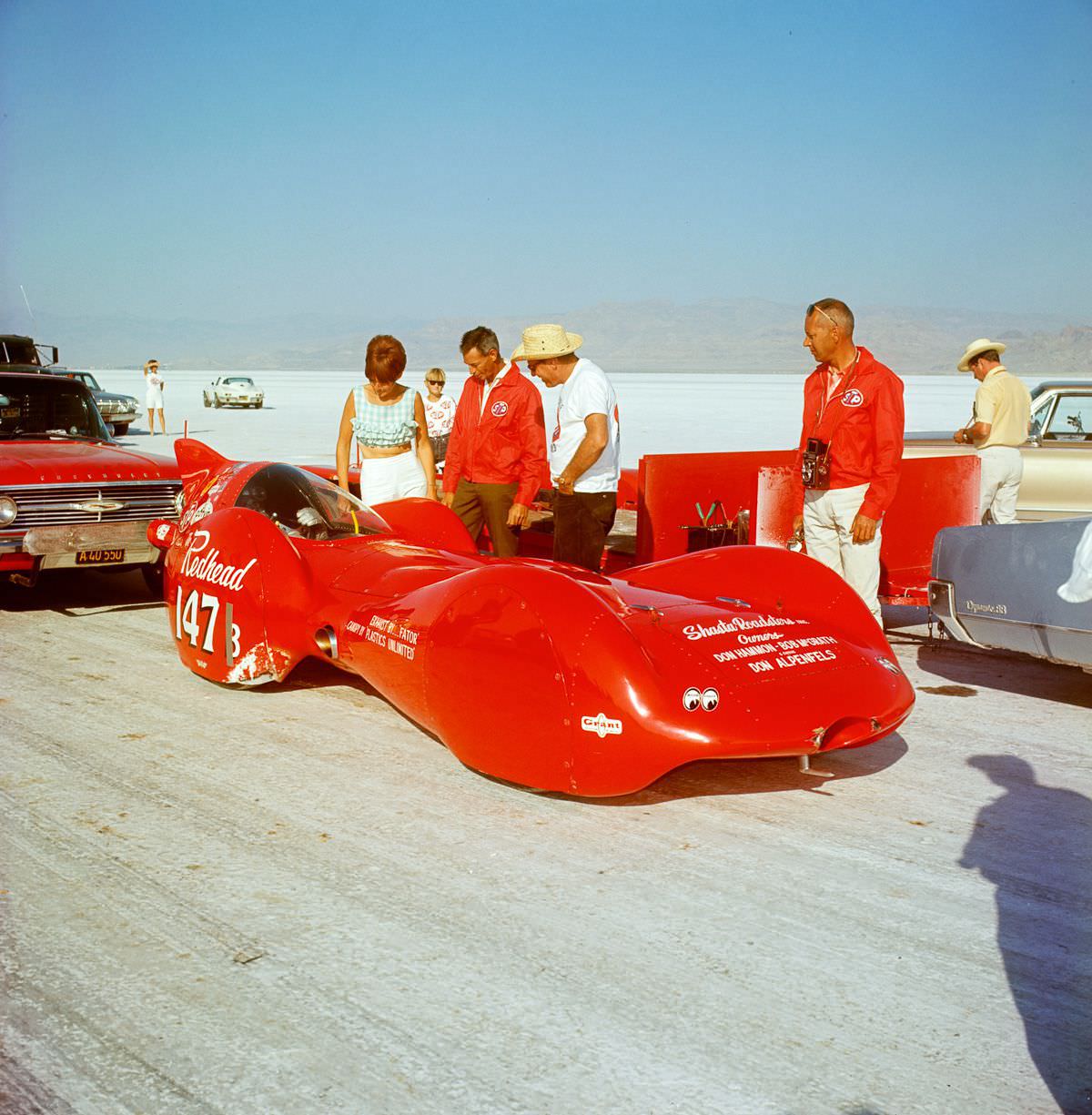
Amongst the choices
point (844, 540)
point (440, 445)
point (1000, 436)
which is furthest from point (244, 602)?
point (440, 445)

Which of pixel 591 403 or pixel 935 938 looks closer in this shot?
pixel 935 938

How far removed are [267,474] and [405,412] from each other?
1181 mm

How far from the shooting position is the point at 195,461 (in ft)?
21.7

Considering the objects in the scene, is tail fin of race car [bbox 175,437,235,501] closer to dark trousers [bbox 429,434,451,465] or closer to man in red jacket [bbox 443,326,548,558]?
man in red jacket [bbox 443,326,548,558]

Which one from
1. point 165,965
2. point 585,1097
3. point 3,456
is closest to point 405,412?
point 3,456

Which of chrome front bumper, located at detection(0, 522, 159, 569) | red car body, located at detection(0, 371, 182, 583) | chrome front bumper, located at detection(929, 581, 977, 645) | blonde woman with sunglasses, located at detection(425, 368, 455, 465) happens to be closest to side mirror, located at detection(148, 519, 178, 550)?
chrome front bumper, located at detection(0, 522, 159, 569)

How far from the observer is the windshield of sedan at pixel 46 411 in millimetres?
8516

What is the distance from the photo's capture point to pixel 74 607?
790cm

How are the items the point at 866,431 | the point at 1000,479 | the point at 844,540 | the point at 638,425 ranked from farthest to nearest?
the point at 638,425, the point at 1000,479, the point at 844,540, the point at 866,431

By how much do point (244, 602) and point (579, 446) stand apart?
198cm

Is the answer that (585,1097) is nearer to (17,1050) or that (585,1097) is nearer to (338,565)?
(17,1050)

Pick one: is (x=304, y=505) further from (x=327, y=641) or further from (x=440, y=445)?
(x=440, y=445)

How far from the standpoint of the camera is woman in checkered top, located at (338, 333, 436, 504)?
6.86 m

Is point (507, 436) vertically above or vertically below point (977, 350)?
below
